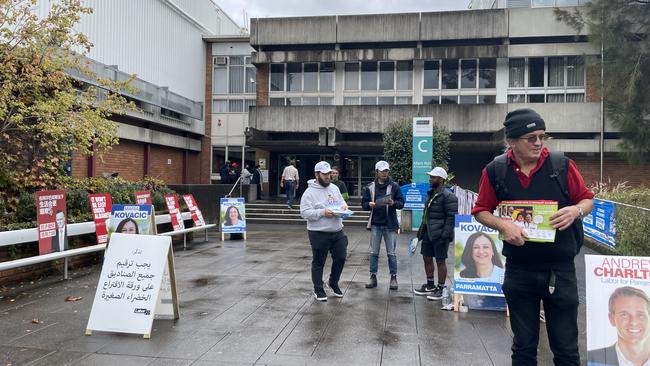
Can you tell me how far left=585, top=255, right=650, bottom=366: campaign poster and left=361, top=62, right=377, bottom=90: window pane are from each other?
2158cm

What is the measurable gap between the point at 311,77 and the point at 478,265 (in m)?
20.2

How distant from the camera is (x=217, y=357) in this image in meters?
4.13

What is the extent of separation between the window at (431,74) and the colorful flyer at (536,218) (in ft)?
71.5

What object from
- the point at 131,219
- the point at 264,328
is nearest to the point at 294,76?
the point at 131,219

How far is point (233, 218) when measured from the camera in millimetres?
12359

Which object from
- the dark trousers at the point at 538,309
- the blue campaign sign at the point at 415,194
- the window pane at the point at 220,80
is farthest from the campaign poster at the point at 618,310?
the window pane at the point at 220,80

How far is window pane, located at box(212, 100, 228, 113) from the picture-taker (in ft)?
91.1

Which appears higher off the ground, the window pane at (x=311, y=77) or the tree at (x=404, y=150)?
the window pane at (x=311, y=77)

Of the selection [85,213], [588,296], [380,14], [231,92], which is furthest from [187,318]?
[231,92]

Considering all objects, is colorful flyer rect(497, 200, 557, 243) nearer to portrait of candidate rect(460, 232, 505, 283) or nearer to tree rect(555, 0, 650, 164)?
portrait of candidate rect(460, 232, 505, 283)

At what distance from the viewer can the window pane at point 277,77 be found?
977 inches

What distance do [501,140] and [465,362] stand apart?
56.1ft

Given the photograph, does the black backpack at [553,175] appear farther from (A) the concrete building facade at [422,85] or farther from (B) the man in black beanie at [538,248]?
(A) the concrete building facade at [422,85]

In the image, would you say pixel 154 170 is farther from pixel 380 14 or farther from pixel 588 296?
pixel 588 296
